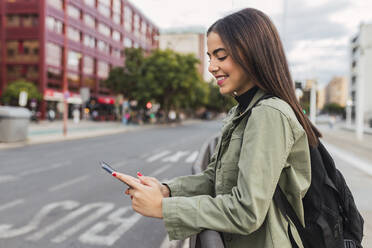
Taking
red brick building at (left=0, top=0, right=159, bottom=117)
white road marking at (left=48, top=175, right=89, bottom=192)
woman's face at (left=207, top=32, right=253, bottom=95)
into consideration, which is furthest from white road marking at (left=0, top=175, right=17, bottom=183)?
red brick building at (left=0, top=0, right=159, bottom=117)

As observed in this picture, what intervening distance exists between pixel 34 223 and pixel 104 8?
181 ft

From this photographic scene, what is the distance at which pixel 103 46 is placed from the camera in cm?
5684

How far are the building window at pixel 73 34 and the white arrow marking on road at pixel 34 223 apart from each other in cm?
4562

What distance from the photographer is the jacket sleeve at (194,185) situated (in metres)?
1.71

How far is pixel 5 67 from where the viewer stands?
43.5 metres

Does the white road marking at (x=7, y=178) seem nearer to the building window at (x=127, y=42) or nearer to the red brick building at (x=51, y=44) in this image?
the red brick building at (x=51, y=44)

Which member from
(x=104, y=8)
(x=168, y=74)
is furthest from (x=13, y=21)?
(x=168, y=74)

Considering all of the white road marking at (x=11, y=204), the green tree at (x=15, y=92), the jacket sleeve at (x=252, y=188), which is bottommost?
the white road marking at (x=11, y=204)

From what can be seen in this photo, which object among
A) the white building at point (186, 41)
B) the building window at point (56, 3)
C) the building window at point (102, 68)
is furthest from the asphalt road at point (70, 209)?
the white building at point (186, 41)

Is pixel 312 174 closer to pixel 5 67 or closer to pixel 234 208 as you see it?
pixel 234 208

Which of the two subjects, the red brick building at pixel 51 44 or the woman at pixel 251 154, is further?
the red brick building at pixel 51 44

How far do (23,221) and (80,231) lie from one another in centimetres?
97

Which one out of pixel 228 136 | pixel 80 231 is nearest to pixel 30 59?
pixel 80 231

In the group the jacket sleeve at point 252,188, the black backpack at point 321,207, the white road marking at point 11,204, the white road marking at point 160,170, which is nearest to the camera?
the jacket sleeve at point 252,188
